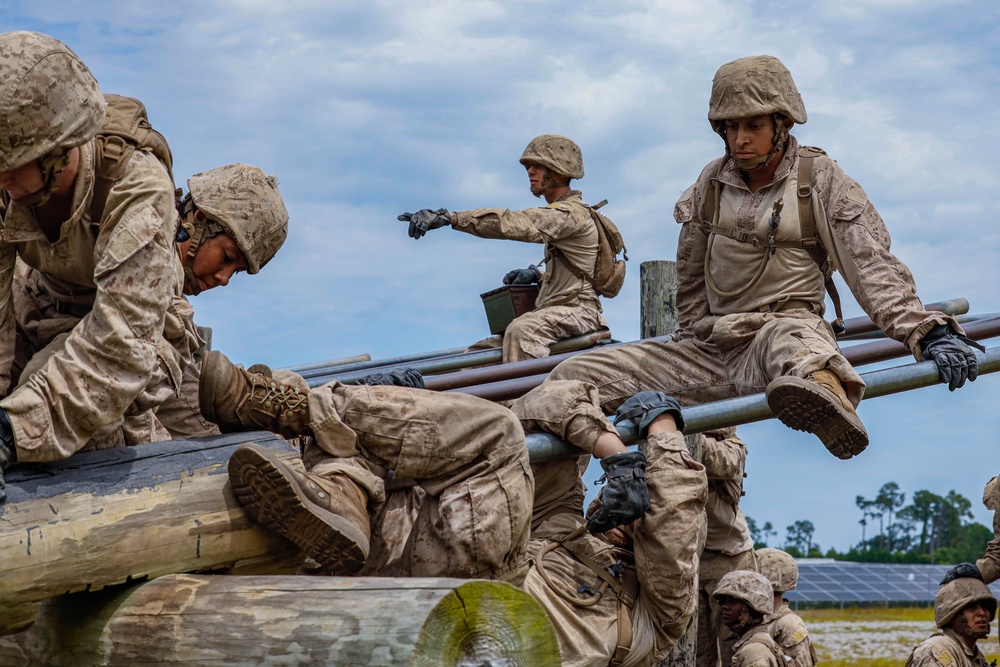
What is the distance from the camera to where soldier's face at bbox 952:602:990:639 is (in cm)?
1030

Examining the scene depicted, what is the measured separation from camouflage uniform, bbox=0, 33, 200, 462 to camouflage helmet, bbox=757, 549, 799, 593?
6244 millimetres

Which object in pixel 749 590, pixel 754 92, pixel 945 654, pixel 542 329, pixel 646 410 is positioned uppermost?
pixel 754 92

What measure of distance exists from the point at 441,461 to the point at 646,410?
1.10 m

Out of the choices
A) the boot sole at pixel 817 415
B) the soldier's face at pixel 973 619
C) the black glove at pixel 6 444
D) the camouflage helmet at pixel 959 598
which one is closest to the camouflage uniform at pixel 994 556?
the camouflage helmet at pixel 959 598

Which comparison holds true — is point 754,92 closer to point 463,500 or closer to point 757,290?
point 757,290

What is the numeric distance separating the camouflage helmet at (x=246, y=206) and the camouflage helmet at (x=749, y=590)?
447cm

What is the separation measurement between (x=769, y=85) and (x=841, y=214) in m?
0.73

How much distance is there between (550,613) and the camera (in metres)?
5.74

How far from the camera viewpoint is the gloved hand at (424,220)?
11188 millimetres

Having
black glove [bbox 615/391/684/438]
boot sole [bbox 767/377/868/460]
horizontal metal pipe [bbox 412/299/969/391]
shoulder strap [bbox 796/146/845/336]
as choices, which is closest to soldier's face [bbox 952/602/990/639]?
horizontal metal pipe [bbox 412/299/969/391]

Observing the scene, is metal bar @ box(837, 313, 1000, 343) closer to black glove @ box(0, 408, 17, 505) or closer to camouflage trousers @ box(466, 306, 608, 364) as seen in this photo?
camouflage trousers @ box(466, 306, 608, 364)

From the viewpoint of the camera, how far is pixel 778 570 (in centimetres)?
1054

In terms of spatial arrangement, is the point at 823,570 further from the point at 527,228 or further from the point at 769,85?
the point at 769,85

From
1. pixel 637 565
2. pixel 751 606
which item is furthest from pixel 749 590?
pixel 637 565
